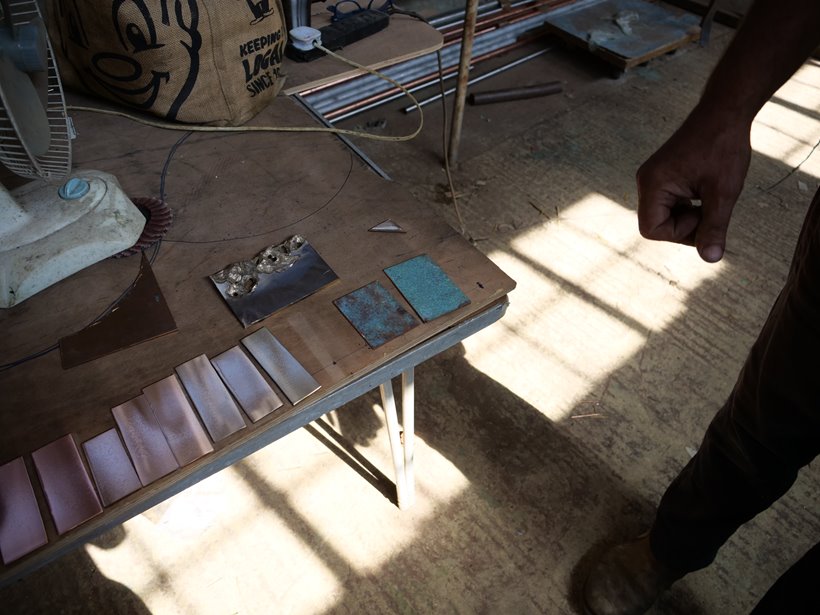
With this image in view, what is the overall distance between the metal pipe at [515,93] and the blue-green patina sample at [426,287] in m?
1.97

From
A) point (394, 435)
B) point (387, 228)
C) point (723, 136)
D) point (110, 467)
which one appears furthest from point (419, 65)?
point (110, 467)

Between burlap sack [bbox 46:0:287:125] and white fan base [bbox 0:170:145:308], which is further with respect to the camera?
burlap sack [bbox 46:0:287:125]

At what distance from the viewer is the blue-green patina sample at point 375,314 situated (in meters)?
0.87

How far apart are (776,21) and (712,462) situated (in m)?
0.67

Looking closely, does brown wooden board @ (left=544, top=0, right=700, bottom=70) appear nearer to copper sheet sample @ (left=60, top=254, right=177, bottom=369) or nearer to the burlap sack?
the burlap sack

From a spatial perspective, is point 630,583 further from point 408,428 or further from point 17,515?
point 17,515

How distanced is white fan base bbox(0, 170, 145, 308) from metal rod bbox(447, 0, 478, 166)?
4.55 ft

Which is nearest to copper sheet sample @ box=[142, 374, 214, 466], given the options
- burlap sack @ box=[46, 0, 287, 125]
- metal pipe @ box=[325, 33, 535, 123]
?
burlap sack @ box=[46, 0, 287, 125]

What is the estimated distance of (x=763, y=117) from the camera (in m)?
2.84

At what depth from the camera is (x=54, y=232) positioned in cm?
92

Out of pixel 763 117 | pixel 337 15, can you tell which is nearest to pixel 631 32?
pixel 763 117

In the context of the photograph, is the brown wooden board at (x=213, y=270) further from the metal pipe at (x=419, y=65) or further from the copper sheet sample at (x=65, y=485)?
the metal pipe at (x=419, y=65)

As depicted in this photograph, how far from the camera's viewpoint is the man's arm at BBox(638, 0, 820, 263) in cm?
70

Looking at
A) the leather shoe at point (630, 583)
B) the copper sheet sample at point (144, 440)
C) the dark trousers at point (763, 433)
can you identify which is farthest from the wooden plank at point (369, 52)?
the leather shoe at point (630, 583)
